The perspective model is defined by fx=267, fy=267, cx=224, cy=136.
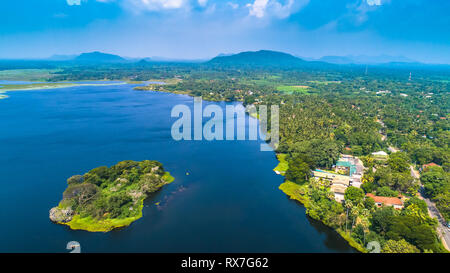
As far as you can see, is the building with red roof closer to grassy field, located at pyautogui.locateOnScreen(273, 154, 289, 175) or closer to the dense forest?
the dense forest

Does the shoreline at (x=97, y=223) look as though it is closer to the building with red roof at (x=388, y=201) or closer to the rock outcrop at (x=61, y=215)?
the rock outcrop at (x=61, y=215)

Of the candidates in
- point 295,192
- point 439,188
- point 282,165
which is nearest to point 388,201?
point 439,188

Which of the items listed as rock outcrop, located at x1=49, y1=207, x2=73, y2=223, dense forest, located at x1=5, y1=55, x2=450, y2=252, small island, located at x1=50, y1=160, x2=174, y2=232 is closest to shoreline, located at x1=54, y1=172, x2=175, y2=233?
small island, located at x1=50, y1=160, x2=174, y2=232

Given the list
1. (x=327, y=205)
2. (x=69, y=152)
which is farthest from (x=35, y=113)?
(x=327, y=205)

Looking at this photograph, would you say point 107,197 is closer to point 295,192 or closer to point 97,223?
point 97,223

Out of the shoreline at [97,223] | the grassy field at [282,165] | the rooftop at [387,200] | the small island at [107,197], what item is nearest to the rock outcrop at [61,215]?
the small island at [107,197]

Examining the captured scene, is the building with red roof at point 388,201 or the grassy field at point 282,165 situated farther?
the grassy field at point 282,165
